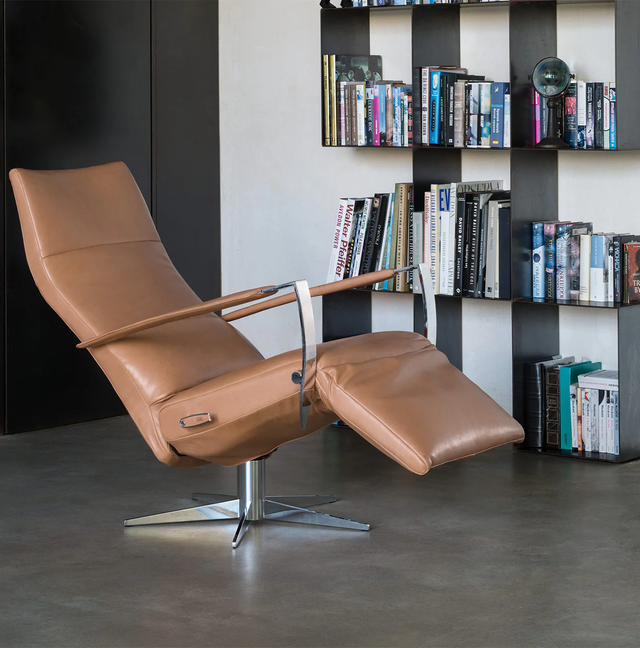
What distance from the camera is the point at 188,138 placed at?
473cm

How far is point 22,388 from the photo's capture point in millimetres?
4152

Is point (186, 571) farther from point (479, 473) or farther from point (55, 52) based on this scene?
point (55, 52)

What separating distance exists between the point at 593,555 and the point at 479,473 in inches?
34.6

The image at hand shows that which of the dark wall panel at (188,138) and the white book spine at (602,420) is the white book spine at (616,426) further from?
the dark wall panel at (188,138)

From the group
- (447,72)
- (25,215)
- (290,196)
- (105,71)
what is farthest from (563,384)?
(105,71)

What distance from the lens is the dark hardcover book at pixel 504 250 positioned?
375 cm

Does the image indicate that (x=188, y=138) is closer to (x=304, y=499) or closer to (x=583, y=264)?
(x=583, y=264)

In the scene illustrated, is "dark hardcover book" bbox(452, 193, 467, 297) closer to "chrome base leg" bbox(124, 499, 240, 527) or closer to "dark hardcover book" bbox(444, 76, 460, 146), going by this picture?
"dark hardcover book" bbox(444, 76, 460, 146)

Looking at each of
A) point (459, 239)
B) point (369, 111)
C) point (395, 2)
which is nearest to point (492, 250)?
point (459, 239)

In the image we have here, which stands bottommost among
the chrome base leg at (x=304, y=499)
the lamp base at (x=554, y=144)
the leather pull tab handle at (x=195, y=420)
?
the chrome base leg at (x=304, y=499)

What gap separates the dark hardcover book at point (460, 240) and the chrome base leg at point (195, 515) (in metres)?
1.39

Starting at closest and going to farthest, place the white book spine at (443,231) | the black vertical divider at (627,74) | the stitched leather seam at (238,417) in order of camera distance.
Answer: the stitched leather seam at (238,417) < the black vertical divider at (627,74) < the white book spine at (443,231)

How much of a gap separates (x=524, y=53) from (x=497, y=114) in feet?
0.82

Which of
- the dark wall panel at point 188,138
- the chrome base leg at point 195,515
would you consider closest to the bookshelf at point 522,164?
the dark wall panel at point 188,138
